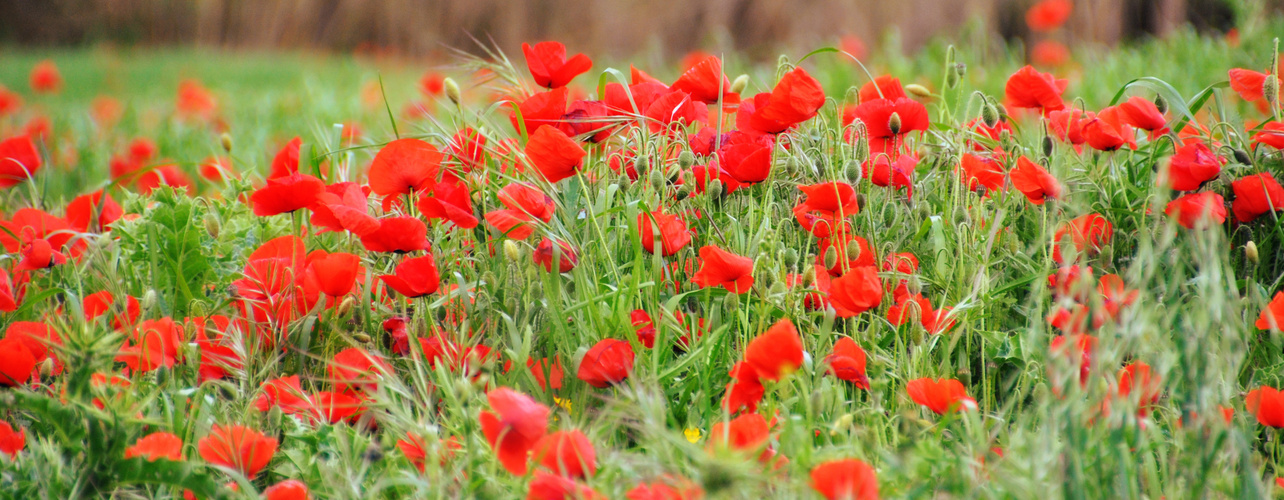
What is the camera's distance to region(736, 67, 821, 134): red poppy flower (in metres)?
1.29

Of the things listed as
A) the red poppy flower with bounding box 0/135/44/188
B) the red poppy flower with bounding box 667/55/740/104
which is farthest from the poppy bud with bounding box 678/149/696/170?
the red poppy flower with bounding box 0/135/44/188

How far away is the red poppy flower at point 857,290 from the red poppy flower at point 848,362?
48 mm

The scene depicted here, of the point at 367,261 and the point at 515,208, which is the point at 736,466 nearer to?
the point at 515,208

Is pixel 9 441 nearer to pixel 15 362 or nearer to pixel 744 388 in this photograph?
pixel 15 362

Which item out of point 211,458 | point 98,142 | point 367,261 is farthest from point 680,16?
point 211,458

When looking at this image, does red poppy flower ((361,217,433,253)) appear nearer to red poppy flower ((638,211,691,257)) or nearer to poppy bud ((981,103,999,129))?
red poppy flower ((638,211,691,257))

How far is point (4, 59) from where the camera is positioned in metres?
10.1

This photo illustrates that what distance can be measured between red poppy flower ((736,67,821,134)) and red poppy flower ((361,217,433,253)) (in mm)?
524

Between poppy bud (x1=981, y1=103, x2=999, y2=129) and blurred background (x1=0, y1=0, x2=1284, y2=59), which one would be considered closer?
poppy bud (x1=981, y1=103, x2=999, y2=129)

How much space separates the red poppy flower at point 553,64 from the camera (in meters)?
1.50

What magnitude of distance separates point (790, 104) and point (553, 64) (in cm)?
43

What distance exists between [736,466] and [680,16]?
318 inches

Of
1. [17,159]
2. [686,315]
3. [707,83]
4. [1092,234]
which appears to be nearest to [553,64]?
[707,83]

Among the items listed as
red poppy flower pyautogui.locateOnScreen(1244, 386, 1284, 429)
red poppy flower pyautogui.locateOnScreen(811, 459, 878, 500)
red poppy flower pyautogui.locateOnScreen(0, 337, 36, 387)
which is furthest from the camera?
red poppy flower pyautogui.locateOnScreen(0, 337, 36, 387)
